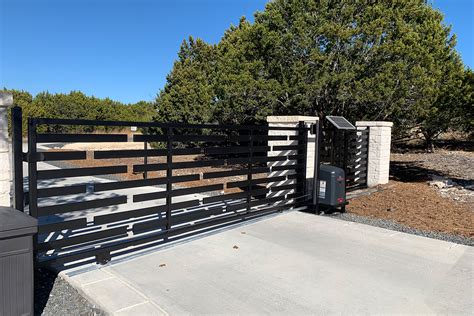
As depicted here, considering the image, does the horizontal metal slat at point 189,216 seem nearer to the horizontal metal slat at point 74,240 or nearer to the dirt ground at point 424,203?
the horizontal metal slat at point 74,240

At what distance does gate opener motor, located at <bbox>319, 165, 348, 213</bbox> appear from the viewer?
648cm

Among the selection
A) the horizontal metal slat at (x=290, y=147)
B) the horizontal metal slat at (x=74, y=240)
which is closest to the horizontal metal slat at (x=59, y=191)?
the horizontal metal slat at (x=74, y=240)

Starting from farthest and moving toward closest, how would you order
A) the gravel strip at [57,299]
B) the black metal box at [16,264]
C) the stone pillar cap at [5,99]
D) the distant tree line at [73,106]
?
the distant tree line at [73,106]
the stone pillar cap at [5,99]
the gravel strip at [57,299]
the black metal box at [16,264]

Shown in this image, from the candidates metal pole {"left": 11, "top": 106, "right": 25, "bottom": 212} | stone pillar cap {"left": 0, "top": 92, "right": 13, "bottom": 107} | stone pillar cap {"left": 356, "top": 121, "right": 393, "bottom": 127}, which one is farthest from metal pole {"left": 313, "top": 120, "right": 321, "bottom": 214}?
stone pillar cap {"left": 0, "top": 92, "right": 13, "bottom": 107}

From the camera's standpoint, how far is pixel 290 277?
3.73 metres

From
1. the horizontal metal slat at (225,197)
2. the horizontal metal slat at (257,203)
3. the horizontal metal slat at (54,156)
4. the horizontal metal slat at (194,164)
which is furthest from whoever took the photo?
the horizontal metal slat at (257,203)

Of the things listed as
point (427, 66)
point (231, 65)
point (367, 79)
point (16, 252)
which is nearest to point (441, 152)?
point (427, 66)

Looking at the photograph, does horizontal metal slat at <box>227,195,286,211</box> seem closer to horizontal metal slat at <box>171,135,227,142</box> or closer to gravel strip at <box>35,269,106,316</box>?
horizontal metal slat at <box>171,135,227,142</box>

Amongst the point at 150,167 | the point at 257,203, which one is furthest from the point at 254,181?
the point at 150,167

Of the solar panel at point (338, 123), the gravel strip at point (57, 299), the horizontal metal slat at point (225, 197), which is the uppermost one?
the solar panel at point (338, 123)

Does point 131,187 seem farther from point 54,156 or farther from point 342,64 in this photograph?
point 342,64

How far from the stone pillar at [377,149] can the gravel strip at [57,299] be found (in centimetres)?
815

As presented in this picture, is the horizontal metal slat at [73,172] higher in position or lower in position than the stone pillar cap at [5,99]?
lower

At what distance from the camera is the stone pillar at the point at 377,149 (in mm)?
9633
